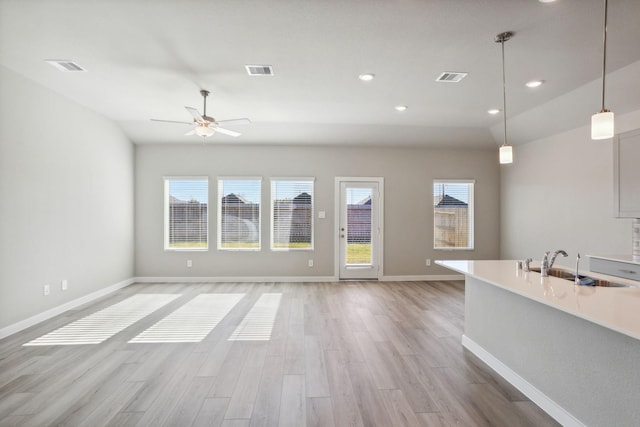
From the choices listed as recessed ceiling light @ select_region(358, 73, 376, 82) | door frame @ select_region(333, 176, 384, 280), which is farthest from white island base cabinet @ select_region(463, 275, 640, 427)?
door frame @ select_region(333, 176, 384, 280)

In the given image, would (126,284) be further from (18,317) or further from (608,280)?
(608,280)

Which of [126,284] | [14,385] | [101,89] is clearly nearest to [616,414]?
[14,385]

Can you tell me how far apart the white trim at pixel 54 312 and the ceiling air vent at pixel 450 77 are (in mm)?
5590

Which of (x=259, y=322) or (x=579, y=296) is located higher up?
(x=579, y=296)

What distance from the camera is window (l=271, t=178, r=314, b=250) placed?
20.2ft

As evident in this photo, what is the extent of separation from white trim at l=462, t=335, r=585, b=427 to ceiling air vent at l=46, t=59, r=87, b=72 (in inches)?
199

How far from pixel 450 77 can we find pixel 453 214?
11.5 ft

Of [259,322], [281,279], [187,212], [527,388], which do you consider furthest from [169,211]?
[527,388]

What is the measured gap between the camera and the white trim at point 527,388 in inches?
77.7

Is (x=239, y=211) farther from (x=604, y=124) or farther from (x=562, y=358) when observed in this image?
(x=604, y=124)

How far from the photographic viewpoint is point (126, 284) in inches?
222

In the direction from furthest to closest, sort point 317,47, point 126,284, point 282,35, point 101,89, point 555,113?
point 126,284 → point 555,113 → point 101,89 → point 317,47 → point 282,35

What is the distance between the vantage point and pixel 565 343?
2031mm

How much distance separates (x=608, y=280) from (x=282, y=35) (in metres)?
3.29
